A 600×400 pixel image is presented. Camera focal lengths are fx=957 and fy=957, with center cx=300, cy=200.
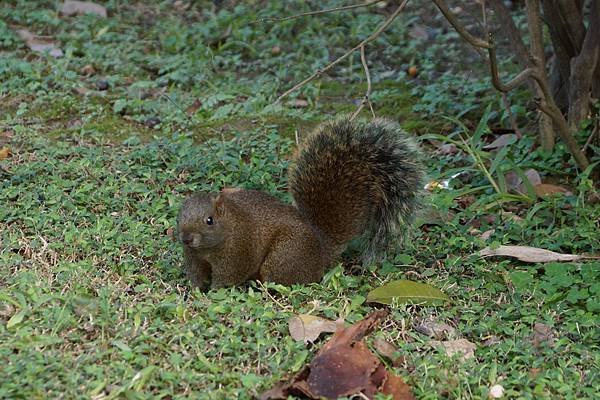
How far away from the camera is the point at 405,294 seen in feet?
16.4

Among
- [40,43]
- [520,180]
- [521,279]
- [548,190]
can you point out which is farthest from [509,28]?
[40,43]

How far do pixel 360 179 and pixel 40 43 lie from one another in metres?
4.53

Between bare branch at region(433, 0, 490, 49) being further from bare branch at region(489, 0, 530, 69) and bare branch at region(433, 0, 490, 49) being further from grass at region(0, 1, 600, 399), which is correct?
bare branch at region(489, 0, 530, 69)

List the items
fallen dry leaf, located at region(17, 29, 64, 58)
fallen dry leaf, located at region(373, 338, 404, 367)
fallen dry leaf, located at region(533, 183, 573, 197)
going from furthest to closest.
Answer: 1. fallen dry leaf, located at region(17, 29, 64, 58)
2. fallen dry leaf, located at region(533, 183, 573, 197)
3. fallen dry leaf, located at region(373, 338, 404, 367)

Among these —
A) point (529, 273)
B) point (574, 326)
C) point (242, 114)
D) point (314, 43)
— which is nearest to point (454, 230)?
point (529, 273)

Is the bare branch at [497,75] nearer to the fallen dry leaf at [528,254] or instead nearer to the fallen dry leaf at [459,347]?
the fallen dry leaf at [528,254]

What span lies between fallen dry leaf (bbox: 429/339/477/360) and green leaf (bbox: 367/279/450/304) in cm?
38

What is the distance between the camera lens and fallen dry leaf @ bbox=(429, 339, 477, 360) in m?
4.54

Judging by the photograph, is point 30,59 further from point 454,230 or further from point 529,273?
point 529,273

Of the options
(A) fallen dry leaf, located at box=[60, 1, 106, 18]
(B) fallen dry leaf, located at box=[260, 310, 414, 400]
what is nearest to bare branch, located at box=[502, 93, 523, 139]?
(B) fallen dry leaf, located at box=[260, 310, 414, 400]

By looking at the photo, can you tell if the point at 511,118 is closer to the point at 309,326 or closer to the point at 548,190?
the point at 548,190

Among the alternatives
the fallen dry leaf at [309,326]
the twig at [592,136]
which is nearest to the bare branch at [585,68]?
the twig at [592,136]

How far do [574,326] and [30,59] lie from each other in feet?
18.2

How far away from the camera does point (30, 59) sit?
27.7 feet
